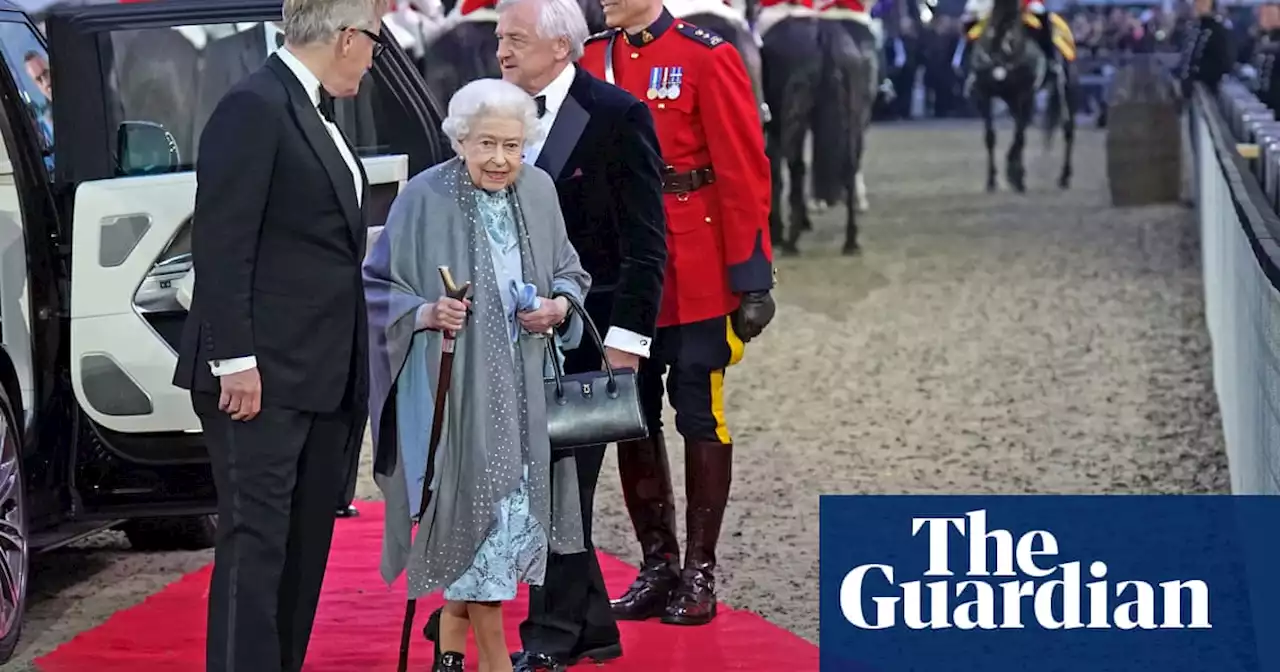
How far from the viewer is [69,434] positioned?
612cm

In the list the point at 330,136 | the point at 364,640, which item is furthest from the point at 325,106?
the point at 364,640

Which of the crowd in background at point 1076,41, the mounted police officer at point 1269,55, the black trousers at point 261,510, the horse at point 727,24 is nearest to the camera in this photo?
the black trousers at point 261,510

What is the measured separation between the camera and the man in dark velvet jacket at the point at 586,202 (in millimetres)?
5438

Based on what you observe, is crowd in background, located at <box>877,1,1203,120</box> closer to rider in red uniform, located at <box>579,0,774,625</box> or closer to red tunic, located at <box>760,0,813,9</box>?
red tunic, located at <box>760,0,813,9</box>

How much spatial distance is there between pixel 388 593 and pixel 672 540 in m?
0.85

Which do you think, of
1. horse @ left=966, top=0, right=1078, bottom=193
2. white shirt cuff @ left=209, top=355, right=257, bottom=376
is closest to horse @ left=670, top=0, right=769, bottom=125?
horse @ left=966, top=0, right=1078, bottom=193

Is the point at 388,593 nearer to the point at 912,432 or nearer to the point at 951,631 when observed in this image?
the point at 951,631

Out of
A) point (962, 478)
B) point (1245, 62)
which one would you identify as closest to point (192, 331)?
point (962, 478)

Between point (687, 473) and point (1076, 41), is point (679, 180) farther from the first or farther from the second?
point (1076, 41)

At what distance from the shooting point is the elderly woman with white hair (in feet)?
16.7

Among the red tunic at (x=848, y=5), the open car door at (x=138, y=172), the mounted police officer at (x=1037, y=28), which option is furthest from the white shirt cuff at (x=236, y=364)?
the mounted police officer at (x=1037, y=28)

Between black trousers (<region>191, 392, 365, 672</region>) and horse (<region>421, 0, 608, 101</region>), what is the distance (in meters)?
9.55

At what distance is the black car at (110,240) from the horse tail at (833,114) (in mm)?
10224

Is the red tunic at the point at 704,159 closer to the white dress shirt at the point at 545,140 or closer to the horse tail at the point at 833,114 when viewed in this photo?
the white dress shirt at the point at 545,140
